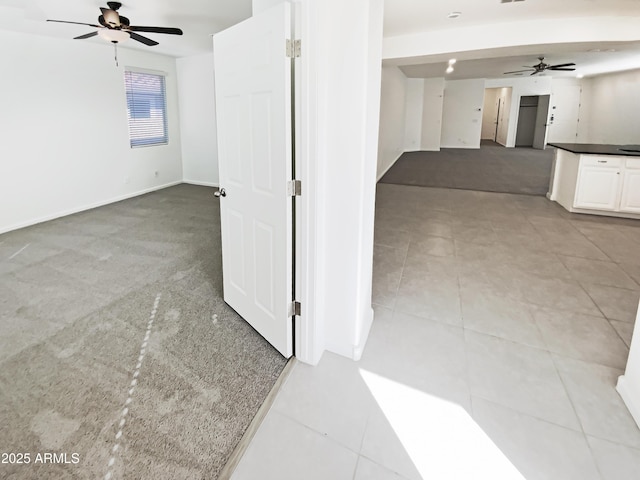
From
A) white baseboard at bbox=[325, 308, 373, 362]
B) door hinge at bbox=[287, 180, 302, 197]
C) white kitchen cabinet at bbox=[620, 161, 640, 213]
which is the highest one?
door hinge at bbox=[287, 180, 302, 197]

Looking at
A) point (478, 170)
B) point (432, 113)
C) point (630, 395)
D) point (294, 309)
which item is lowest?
point (630, 395)

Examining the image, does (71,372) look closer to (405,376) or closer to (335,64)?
(405,376)

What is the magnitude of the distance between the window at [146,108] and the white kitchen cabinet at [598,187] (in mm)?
7005

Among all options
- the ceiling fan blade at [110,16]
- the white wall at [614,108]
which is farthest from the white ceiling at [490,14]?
the white wall at [614,108]

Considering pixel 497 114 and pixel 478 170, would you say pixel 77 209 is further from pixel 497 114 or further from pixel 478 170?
pixel 497 114

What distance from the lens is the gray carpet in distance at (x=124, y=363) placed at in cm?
160

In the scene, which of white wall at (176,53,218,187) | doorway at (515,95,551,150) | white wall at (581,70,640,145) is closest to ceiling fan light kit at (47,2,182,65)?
white wall at (176,53,218,187)

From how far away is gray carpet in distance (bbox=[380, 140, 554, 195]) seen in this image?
7369mm

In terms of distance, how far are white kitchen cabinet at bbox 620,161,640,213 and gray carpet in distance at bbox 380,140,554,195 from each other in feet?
5.34

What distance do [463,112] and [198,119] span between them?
1028 centimetres

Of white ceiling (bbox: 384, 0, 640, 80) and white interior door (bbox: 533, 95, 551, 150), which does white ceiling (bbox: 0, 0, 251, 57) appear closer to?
white ceiling (bbox: 384, 0, 640, 80)

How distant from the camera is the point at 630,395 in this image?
5.93 feet

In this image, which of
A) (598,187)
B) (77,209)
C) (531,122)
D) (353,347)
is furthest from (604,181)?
(531,122)

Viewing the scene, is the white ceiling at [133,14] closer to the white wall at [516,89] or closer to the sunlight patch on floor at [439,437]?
the sunlight patch on floor at [439,437]
